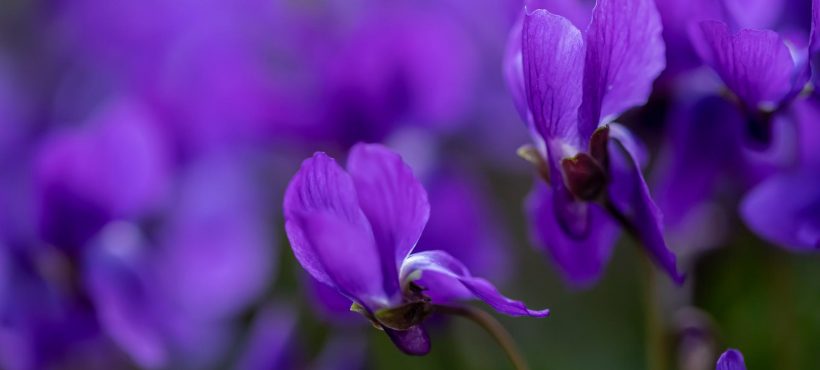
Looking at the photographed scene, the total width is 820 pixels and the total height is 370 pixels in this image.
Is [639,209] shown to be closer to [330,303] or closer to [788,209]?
[788,209]

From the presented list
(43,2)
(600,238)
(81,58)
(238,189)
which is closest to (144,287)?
(238,189)

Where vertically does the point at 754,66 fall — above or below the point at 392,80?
above

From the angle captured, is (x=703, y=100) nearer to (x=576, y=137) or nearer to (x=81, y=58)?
(x=576, y=137)

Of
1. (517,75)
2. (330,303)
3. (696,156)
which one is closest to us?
(517,75)

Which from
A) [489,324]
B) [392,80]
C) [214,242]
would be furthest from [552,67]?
[214,242]

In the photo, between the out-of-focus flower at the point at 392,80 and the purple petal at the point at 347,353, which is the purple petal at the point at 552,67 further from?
the out-of-focus flower at the point at 392,80

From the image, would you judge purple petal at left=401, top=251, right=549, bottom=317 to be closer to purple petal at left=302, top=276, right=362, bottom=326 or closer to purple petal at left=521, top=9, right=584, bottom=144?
purple petal at left=521, top=9, right=584, bottom=144

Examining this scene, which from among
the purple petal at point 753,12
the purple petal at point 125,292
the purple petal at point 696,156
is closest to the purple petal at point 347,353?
the purple petal at point 125,292
